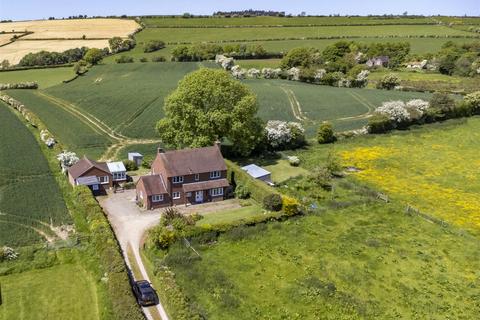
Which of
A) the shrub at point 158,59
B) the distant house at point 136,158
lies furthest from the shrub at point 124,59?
the distant house at point 136,158

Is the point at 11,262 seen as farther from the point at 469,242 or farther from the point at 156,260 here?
the point at 469,242

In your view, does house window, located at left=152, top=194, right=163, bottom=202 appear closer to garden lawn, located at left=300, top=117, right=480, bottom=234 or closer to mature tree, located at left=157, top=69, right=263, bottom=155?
mature tree, located at left=157, top=69, right=263, bottom=155

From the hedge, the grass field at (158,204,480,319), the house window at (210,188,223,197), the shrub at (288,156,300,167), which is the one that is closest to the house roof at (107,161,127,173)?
the house window at (210,188,223,197)

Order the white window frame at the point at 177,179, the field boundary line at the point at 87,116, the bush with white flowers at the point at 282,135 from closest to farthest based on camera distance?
the white window frame at the point at 177,179, the bush with white flowers at the point at 282,135, the field boundary line at the point at 87,116

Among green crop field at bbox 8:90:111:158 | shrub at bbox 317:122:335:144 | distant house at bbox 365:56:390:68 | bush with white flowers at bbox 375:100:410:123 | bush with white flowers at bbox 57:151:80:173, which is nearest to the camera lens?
bush with white flowers at bbox 57:151:80:173

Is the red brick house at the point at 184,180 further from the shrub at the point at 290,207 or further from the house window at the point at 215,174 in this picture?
the shrub at the point at 290,207

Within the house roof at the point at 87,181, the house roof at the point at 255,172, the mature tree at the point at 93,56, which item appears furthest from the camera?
the mature tree at the point at 93,56
